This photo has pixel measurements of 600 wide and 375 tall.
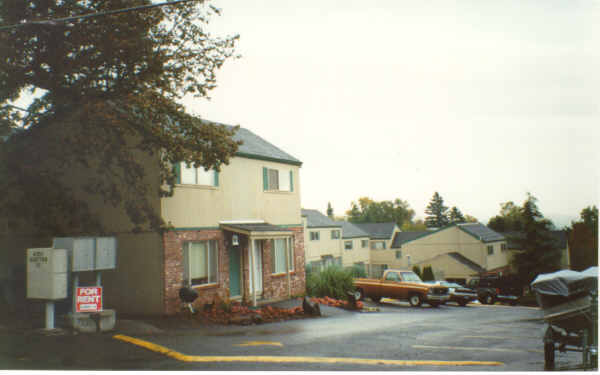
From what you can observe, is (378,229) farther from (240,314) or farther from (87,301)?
(87,301)

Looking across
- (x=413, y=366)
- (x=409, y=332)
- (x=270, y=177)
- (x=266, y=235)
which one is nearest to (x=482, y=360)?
(x=413, y=366)

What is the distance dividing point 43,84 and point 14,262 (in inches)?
240

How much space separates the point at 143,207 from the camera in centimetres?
1205

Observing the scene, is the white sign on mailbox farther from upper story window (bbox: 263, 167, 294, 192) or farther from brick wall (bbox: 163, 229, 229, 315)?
upper story window (bbox: 263, 167, 294, 192)

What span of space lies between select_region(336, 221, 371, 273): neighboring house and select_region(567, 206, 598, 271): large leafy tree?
116 ft

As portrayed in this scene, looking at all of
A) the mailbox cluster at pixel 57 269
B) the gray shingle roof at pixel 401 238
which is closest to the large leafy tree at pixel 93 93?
the mailbox cluster at pixel 57 269

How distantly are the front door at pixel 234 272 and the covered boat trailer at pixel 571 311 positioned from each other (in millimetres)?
9465

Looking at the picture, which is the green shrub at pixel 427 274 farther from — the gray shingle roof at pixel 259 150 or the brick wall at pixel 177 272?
the brick wall at pixel 177 272

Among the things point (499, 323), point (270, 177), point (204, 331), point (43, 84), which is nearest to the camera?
point (204, 331)

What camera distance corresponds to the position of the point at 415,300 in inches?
744

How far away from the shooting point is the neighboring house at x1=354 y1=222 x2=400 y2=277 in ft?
132

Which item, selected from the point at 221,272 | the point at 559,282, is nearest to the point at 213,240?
the point at 221,272

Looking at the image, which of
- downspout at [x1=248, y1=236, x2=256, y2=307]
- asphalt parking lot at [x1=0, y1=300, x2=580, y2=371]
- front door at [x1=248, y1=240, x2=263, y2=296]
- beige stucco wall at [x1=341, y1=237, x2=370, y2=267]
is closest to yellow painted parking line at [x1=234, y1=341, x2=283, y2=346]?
asphalt parking lot at [x1=0, y1=300, x2=580, y2=371]

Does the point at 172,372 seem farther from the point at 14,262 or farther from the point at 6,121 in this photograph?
the point at 14,262
